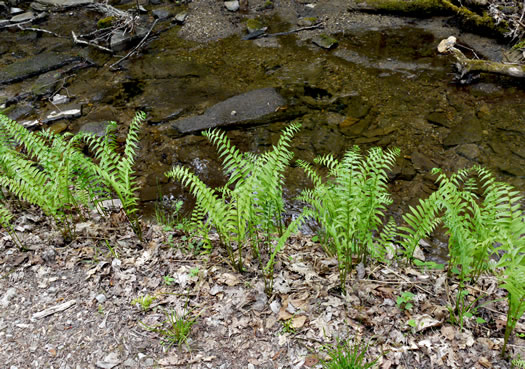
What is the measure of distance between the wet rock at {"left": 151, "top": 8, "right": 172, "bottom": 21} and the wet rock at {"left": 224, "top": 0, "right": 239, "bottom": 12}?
155 centimetres

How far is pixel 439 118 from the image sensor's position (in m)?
6.27

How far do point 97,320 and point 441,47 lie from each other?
784 cm

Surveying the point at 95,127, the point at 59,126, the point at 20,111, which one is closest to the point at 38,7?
the point at 20,111

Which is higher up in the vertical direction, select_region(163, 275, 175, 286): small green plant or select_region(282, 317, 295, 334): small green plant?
select_region(282, 317, 295, 334): small green plant

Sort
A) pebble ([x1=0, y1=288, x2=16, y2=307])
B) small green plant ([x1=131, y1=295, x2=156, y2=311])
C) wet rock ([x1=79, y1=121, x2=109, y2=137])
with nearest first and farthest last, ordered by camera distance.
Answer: small green plant ([x1=131, y1=295, x2=156, y2=311]), pebble ([x1=0, y1=288, x2=16, y2=307]), wet rock ([x1=79, y1=121, x2=109, y2=137])

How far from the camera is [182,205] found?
205 inches

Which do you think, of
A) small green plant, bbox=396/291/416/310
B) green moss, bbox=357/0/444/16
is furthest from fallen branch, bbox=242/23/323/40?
small green plant, bbox=396/291/416/310

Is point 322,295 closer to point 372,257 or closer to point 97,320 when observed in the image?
point 372,257

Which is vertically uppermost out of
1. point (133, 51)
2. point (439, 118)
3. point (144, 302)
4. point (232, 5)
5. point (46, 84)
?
point (232, 5)

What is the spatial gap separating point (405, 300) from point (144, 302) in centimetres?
207

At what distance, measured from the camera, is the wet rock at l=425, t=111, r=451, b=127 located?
6.16 m

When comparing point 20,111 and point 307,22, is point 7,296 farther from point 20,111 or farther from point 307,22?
point 307,22

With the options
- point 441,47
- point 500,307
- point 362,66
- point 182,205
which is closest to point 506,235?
point 500,307

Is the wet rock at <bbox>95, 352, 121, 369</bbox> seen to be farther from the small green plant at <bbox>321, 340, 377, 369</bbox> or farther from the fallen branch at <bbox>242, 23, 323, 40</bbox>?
the fallen branch at <bbox>242, 23, 323, 40</bbox>
